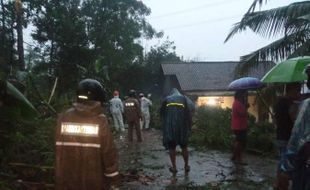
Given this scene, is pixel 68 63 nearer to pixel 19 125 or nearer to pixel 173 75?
pixel 173 75

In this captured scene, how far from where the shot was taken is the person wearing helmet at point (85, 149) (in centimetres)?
384

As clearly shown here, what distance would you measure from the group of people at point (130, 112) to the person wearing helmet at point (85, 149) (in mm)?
10482

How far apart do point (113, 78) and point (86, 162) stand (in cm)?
3241

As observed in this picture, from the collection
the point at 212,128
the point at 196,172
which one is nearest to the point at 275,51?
the point at 212,128

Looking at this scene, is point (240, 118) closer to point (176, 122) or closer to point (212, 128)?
point (176, 122)

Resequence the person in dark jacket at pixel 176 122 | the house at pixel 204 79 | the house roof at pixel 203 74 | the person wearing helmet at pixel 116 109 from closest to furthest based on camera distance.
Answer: the person in dark jacket at pixel 176 122 → the person wearing helmet at pixel 116 109 → the house at pixel 204 79 → the house roof at pixel 203 74

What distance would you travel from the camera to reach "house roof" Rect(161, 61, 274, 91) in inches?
1266

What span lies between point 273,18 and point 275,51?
0.93m

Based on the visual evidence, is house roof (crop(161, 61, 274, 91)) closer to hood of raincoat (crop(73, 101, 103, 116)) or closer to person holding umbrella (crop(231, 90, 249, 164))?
person holding umbrella (crop(231, 90, 249, 164))

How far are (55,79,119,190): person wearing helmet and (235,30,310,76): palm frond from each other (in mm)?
8671

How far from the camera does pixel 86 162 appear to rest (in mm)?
3861

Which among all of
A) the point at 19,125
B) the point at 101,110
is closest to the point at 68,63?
the point at 19,125

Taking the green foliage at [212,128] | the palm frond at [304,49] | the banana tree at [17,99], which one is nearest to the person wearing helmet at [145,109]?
the green foliage at [212,128]

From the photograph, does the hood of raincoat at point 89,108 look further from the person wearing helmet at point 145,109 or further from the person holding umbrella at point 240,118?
the person wearing helmet at point 145,109
